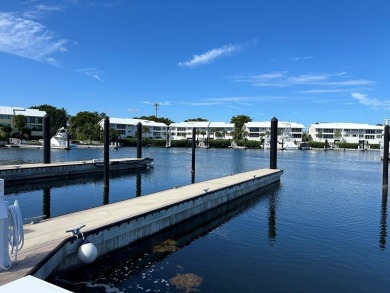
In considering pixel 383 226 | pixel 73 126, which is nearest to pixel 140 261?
pixel 383 226

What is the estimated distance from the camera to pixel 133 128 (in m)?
146

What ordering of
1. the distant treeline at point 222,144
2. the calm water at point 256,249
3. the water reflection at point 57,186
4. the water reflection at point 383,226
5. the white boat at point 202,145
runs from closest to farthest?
the calm water at point 256,249
the water reflection at point 383,226
the water reflection at point 57,186
the distant treeline at point 222,144
the white boat at point 202,145

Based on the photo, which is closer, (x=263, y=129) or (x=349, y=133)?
(x=263, y=129)

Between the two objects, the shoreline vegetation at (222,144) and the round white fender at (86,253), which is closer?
the round white fender at (86,253)

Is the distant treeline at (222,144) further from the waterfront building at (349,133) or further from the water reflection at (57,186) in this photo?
the water reflection at (57,186)

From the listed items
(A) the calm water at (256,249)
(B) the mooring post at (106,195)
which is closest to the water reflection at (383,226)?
(A) the calm water at (256,249)

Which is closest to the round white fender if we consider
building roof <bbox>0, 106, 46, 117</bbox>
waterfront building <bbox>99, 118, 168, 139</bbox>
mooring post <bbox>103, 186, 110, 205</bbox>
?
mooring post <bbox>103, 186, 110, 205</bbox>

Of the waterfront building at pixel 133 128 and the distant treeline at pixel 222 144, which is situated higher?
the waterfront building at pixel 133 128

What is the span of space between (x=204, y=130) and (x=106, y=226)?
149179mm

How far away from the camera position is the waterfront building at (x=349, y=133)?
150800 mm

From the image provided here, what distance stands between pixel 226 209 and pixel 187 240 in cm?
796

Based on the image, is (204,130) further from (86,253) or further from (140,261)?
(86,253)

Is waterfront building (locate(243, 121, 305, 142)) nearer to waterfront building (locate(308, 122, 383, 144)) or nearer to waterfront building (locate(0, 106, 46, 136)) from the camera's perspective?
waterfront building (locate(308, 122, 383, 144))

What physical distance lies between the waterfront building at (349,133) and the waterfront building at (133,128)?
72.0m
